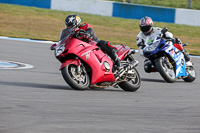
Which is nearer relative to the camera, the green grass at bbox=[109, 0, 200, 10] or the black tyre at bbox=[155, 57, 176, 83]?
the black tyre at bbox=[155, 57, 176, 83]

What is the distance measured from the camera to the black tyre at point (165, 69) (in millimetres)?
9813

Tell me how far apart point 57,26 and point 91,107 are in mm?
15064

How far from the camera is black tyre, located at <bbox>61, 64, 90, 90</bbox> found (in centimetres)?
750

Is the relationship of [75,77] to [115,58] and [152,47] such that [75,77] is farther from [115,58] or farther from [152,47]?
[152,47]

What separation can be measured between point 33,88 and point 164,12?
1451 centimetres

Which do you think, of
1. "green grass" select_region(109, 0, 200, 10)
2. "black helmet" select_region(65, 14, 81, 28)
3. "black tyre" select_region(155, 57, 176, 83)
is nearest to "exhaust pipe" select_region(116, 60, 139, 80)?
"black helmet" select_region(65, 14, 81, 28)

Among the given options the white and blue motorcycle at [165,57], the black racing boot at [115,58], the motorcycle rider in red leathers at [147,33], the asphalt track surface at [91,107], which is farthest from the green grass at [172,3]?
the black racing boot at [115,58]

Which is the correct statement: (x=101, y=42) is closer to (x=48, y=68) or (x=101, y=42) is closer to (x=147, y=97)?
(x=147, y=97)

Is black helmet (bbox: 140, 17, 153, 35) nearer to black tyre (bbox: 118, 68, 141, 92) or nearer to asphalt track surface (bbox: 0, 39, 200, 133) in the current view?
asphalt track surface (bbox: 0, 39, 200, 133)

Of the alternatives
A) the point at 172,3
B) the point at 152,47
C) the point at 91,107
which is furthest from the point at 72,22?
the point at 172,3

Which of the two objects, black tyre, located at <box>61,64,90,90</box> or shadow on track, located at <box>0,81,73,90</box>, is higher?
black tyre, located at <box>61,64,90,90</box>

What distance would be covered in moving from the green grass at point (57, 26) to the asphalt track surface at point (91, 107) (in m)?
8.55

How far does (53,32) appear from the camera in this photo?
19.8 m

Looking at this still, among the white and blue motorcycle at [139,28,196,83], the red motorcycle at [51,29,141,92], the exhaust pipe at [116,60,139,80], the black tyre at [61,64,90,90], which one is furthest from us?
the white and blue motorcycle at [139,28,196,83]
